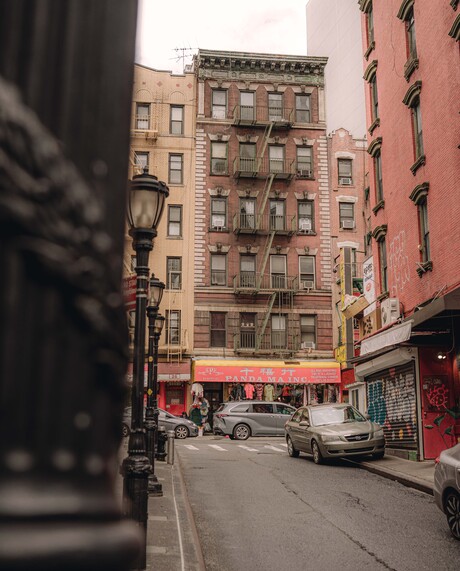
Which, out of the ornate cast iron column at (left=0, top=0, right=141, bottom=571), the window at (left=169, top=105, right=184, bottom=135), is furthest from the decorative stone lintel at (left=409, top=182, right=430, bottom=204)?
the window at (left=169, top=105, right=184, bottom=135)

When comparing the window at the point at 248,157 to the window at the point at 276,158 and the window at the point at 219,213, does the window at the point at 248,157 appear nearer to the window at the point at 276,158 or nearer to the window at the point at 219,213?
the window at the point at 276,158

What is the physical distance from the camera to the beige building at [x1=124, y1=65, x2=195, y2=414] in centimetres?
3975

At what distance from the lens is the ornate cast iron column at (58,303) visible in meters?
0.81

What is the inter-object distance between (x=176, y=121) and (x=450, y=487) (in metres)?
37.6

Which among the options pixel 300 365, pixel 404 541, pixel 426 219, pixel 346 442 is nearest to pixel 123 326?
pixel 404 541

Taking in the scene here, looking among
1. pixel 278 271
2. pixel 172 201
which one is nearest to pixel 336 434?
pixel 278 271

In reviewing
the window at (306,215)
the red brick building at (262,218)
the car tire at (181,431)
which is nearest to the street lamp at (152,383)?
the car tire at (181,431)

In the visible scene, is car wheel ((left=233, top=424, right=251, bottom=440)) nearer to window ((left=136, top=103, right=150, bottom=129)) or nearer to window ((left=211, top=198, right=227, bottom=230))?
window ((left=211, top=198, right=227, bottom=230))

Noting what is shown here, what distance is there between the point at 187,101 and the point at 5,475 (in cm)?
4480

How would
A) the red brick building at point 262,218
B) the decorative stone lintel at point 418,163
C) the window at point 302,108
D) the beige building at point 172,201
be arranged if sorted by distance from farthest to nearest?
the window at point 302,108
the red brick building at point 262,218
the beige building at point 172,201
the decorative stone lintel at point 418,163

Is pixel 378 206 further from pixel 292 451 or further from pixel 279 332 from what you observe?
pixel 279 332

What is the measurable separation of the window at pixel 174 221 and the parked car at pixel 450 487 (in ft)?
110

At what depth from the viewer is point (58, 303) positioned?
861 millimetres

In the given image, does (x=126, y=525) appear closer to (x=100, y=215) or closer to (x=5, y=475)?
(x=5, y=475)
